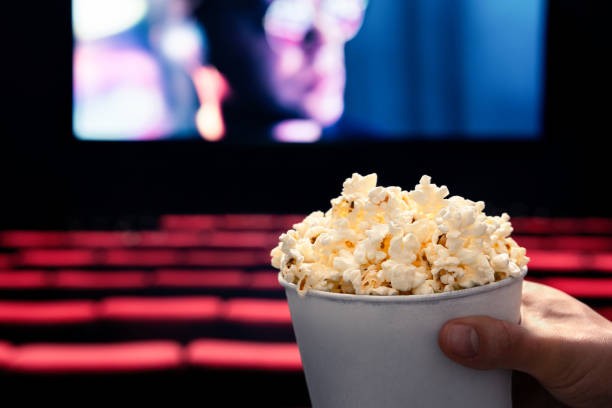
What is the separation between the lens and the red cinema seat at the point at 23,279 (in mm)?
2822

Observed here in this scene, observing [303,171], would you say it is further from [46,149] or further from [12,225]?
[12,225]

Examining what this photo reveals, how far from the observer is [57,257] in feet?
10.3

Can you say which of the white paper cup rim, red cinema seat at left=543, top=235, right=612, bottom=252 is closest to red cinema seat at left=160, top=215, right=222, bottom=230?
red cinema seat at left=543, top=235, right=612, bottom=252

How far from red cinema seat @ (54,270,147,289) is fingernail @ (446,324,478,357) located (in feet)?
8.04

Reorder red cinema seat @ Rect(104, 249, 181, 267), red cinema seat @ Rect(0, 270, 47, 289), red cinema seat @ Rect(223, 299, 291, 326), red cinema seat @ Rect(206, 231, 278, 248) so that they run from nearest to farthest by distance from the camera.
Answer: red cinema seat @ Rect(223, 299, 291, 326) < red cinema seat @ Rect(0, 270, 47, 289) < red cinema seat @ Rect(104, 249, 181, 267) < red cinema seat @ Rect(206, 231, 278, 248)

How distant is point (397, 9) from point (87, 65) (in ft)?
6.62

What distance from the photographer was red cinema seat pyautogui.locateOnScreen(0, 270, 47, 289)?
282cm

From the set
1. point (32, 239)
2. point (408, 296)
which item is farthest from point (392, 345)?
point (32, 239)

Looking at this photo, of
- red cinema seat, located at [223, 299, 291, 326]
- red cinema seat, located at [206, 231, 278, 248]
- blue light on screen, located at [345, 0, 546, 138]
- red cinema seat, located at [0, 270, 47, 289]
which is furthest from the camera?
blue light on screen, located at [345, 0, 546, 138]

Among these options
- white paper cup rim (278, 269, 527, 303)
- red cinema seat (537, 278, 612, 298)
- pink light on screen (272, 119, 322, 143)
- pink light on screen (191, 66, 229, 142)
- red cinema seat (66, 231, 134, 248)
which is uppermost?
pink light on screen (191, 66, 229, 142)

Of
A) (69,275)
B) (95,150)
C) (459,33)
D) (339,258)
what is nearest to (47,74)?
(95,150)

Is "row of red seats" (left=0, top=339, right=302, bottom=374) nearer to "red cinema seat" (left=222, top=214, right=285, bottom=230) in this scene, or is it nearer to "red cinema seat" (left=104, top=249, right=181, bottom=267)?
"red cinema seat" (left=104, top=249, right=181, bottom=267)

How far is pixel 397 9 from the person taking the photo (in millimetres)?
3463

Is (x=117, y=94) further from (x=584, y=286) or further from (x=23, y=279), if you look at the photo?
(x=584, y=286)
